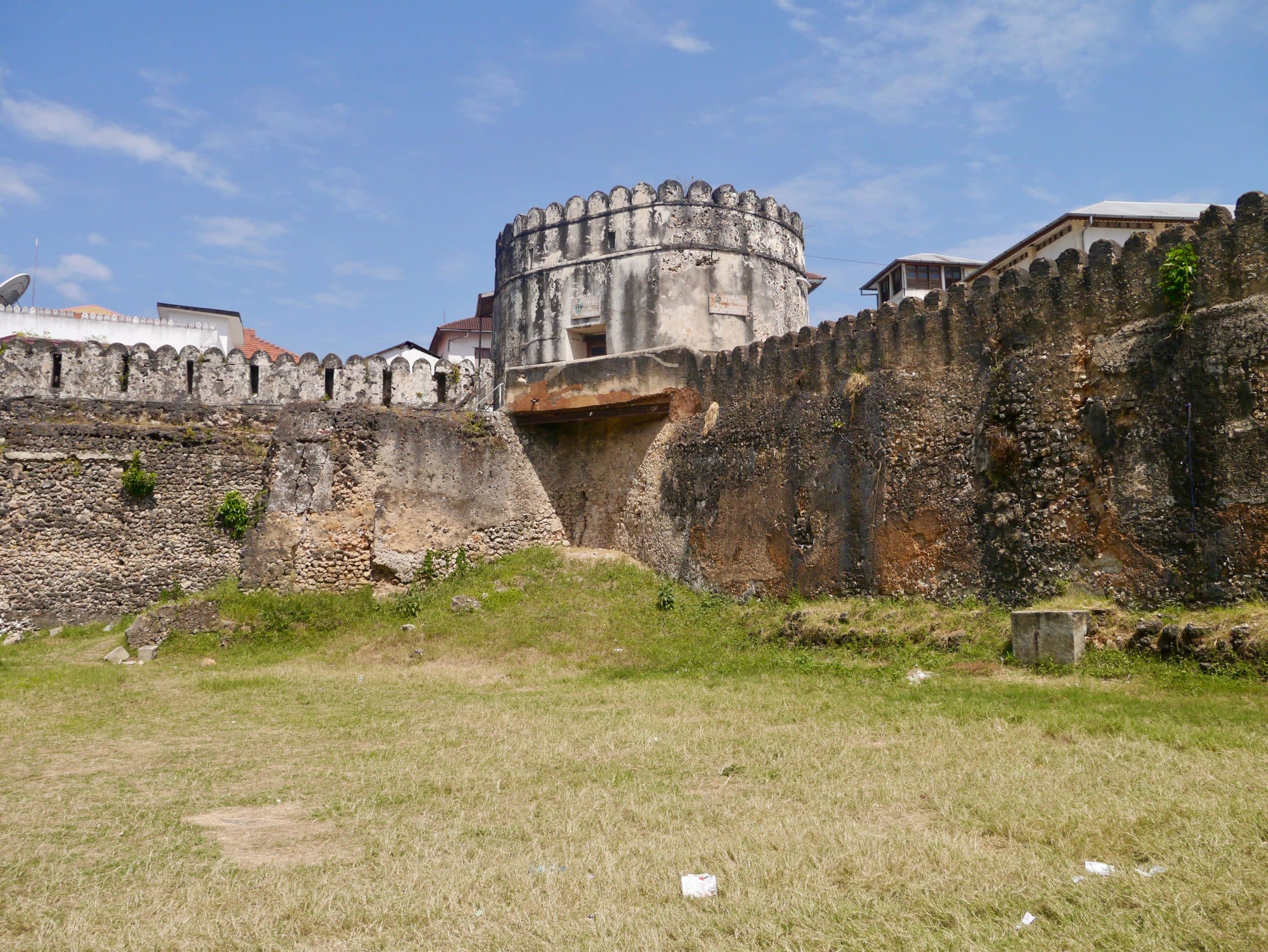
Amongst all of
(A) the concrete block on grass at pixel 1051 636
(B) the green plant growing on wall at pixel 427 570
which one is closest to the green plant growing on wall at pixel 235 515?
(B) the green plant growing on wall at pixel 427 570

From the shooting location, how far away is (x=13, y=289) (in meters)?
25.5

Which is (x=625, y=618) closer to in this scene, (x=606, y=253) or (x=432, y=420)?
(x=432, y=420)

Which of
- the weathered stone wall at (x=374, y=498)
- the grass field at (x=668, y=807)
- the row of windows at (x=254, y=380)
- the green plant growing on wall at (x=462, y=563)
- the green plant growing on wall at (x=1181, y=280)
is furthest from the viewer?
the row of windows at (x=254, y=380)

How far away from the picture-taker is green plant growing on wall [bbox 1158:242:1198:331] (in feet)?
31.4

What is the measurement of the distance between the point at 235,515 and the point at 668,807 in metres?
12.5

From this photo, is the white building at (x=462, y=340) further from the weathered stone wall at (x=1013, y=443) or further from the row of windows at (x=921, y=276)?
the weathered stone wall at (x=1013, y=443)

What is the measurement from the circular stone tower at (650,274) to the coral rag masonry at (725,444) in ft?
0.26

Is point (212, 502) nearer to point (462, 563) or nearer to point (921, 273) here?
point (462, 563)

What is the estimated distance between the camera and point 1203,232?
958 cm

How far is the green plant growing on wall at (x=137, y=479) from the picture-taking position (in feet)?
51.9

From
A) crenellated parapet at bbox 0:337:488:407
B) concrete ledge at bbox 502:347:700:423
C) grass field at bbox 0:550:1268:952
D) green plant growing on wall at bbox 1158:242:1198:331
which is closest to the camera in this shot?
grass field at bbox 0:550:1268:952

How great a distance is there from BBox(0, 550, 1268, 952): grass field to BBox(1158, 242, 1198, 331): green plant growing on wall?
299cm

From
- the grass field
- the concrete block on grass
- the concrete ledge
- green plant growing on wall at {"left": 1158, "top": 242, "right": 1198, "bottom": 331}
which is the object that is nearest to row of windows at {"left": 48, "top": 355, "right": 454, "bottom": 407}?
the concrete ledge

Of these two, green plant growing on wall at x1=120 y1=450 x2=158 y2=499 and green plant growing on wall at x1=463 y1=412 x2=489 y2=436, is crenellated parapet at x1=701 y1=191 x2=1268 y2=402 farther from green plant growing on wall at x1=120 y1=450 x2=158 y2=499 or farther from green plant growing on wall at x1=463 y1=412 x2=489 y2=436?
green plant growing on wall at x1=120 y1=450 x2=158 y2=499
